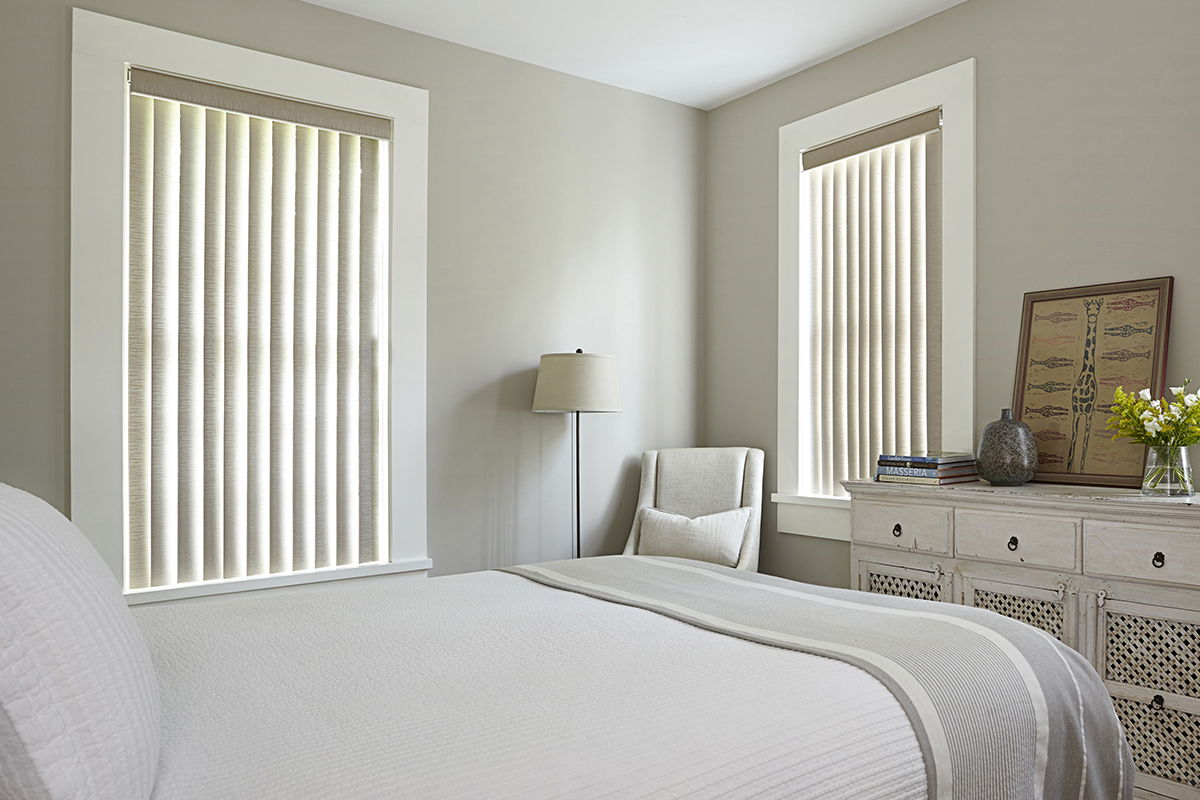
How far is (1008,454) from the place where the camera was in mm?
2758

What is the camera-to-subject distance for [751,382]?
4.08 m

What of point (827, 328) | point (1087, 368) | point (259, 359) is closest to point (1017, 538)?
point (1087, 368)

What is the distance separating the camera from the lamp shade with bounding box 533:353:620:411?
347 centimetres

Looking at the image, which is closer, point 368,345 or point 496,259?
point 368,345

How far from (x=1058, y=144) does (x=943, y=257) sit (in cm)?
54

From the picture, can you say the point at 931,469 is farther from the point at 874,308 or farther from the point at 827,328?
the point at 827,328

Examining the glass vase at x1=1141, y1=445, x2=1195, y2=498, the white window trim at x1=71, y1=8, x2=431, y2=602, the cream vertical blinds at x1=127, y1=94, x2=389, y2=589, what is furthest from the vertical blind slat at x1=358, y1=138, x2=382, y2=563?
the glass vase at x1=1141, y1=445, x2=1195, y2=498

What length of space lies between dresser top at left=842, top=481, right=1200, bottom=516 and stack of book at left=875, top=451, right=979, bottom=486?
27 millimetres

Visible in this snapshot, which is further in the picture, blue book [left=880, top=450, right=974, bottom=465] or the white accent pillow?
the white accent pillow

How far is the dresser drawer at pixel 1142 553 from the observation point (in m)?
2.16

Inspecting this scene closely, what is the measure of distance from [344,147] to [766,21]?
1.75 meters

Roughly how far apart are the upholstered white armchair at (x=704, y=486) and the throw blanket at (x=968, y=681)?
1908 mm

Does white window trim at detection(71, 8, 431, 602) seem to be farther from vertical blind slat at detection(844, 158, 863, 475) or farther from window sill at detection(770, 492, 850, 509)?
vertical blind slat at detection(844, 158, 863, 475)

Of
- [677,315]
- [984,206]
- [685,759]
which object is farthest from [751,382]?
[685,759]
